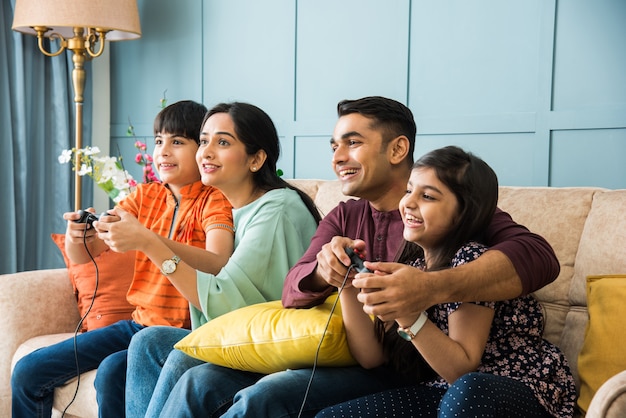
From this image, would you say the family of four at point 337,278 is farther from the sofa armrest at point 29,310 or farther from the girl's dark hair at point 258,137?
the sofa armrest at point 29,310

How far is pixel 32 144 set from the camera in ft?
13.0

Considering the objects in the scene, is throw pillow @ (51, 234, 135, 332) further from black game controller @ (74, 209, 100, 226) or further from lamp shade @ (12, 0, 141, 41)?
lamp shade @ (12, 0, 141, 41)

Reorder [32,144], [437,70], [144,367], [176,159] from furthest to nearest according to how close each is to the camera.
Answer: [32,144] < [437,70] < [176,159] < [144,367]

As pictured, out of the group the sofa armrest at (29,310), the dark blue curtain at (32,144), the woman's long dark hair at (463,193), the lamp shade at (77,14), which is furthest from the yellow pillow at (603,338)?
the dark blue curtain at (32,144)

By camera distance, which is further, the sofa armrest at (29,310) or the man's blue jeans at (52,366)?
the sofa armrest at (29,310)

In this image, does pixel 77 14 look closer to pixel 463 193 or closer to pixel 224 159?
pixel 224 159

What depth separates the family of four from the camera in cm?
146

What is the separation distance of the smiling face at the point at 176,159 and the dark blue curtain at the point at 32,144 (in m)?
1.78

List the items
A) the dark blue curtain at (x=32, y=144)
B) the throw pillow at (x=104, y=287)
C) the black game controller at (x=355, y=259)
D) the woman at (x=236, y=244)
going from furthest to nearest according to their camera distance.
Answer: the dark blue curtain at (x=32, y=144) < the throw pillow at (x=104, y=287) < the woman at (x=236, y=244) < the black game controller at (x=355, y=259)

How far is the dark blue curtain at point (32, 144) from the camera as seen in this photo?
12.4 feet

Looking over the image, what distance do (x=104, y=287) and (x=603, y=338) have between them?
5.19 feet

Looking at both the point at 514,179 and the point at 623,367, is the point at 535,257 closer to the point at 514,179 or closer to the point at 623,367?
the point at 623,367

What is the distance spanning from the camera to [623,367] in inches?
62.4

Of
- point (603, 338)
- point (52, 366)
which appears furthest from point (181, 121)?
point (603, 338)
